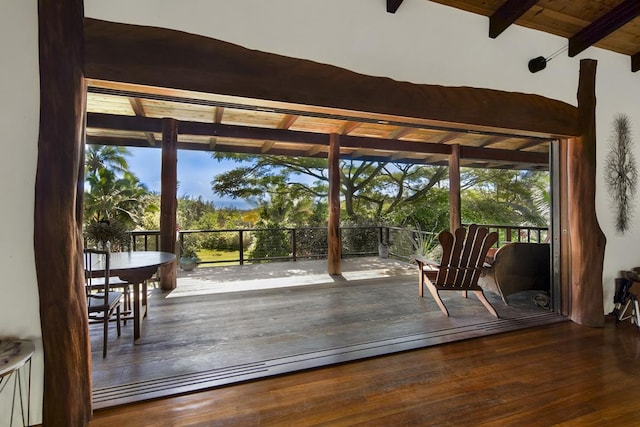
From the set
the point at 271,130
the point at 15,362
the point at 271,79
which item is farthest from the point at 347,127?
the point at 15,362

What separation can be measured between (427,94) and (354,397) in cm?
226

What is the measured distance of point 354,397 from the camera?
1783 mm

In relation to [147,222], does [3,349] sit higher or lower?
lower

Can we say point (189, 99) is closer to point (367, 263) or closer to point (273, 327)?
point (273, 327)

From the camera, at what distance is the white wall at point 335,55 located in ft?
5.00

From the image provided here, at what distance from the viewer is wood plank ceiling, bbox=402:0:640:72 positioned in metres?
2.53

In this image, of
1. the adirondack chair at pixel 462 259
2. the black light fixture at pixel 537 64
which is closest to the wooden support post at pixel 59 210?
the adirondack chair at pixel 462 259

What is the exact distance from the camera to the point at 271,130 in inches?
188

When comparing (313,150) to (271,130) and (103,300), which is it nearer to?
(271,130)

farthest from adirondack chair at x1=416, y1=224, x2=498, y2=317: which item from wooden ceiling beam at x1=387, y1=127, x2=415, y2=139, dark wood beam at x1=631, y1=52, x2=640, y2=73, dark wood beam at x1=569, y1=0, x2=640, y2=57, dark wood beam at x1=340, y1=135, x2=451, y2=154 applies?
dark wood beam at x1=340, y1=135, x2=451, y2=154

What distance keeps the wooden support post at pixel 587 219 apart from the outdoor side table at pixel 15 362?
4276 millimetres

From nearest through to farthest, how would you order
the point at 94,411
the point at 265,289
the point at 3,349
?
the point at 3,349, the point at 94,411, the point at 265,289

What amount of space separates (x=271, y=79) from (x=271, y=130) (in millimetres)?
2862

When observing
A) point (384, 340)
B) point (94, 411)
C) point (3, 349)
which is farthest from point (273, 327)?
point (3, 349)
